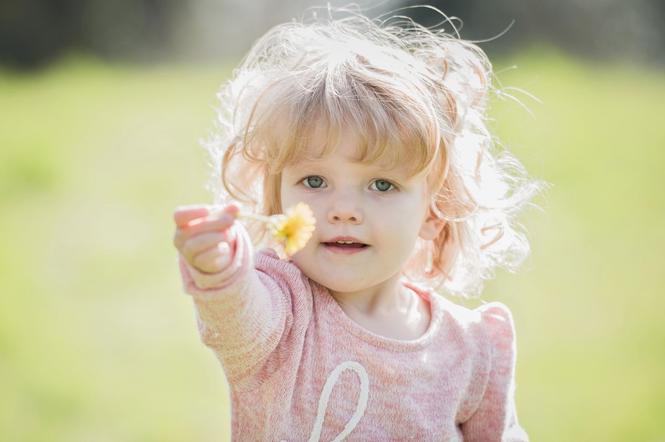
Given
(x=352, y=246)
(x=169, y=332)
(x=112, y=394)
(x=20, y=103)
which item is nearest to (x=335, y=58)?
(x=352, y=246)

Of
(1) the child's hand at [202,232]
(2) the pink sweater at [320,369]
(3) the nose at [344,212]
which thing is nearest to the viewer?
(1) the child's hand at [202,232]

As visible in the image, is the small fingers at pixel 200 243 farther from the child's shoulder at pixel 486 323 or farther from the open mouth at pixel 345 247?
the child's shoulder at pixel 486 323

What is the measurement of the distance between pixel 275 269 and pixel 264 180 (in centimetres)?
28

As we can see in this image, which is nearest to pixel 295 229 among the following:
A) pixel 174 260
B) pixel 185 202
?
pixel 174 260

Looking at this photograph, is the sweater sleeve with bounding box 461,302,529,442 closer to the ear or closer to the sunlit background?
the ear

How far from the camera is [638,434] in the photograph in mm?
3670

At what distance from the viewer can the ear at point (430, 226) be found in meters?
2.36

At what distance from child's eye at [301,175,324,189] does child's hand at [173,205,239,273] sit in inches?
16.2

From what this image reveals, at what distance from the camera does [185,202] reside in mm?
5719

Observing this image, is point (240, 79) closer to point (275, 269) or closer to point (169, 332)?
point (275, 269)

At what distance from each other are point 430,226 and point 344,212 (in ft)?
1.29

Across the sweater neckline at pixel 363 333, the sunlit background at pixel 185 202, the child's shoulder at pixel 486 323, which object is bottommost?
the sunlit background at pixel 185 202

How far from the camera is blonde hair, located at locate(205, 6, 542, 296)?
209cm

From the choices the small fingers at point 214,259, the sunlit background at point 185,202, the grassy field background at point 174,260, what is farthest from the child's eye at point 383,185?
the grassy field background at point 174,260
